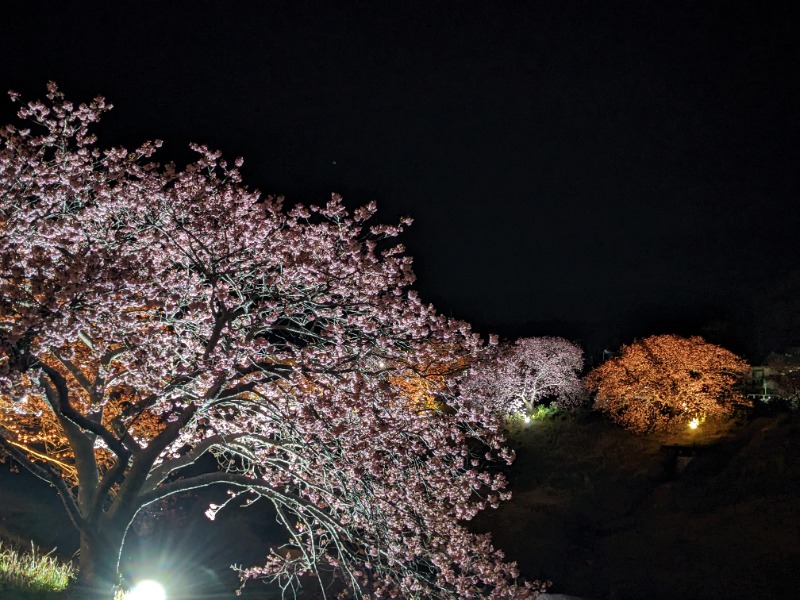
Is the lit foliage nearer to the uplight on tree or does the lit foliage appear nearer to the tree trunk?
the uplight on tree

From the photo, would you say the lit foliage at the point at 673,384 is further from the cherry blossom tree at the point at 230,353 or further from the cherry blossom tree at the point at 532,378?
the cherry blossom tree at the point at 230,353

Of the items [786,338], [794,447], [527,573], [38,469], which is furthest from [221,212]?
[786,338]

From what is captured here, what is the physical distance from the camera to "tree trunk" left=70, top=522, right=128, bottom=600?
8031mm

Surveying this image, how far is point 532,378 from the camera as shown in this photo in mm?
35062

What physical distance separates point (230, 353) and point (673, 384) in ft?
84.8

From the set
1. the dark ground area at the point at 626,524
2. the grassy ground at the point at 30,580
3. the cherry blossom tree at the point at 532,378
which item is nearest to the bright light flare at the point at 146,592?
the grassy ground at the point at 30,580

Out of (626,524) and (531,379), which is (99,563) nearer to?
(626,524)

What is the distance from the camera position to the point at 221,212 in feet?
33.4

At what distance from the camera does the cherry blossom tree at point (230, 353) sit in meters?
7.70

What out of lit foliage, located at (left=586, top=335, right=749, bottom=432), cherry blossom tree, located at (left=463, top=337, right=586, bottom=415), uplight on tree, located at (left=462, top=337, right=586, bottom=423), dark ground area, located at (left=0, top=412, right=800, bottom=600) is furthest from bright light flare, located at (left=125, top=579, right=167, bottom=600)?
cherry blossom tree, located at (left=463, top=337, right=586, bottom=415)

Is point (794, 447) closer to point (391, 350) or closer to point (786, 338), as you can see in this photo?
point (786, 338)

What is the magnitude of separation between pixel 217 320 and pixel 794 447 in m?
22.9

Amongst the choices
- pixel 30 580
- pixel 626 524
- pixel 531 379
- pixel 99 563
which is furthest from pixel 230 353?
pixel 531 379

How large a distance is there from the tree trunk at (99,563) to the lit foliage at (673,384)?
25.4 m
